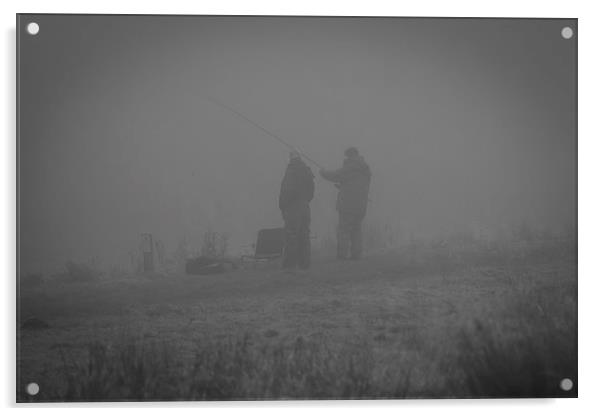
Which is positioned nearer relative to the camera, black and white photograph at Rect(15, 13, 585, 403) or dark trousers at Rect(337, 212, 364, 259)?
black and white photograph at Rect(15, 13, 585, 403)

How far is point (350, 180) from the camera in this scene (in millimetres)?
4602

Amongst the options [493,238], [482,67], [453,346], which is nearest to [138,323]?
[453,346]

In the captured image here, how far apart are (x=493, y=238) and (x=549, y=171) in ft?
1.96

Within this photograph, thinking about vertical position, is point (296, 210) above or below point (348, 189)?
below

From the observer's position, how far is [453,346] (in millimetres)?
4324

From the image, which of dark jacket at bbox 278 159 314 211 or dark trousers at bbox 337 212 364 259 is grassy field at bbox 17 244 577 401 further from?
dark jacket at bbox 278 159 314 211

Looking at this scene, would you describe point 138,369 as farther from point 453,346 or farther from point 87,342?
point 453,346

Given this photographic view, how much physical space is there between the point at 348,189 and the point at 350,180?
0.21ft

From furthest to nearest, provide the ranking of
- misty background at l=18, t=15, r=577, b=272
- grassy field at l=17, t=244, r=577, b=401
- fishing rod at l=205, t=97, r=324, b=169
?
fishing rod at l=205, t=97, r=324, b=169
misty background at l=18, t=15, r=577, b=272
grassy field at l=17, t=244, r=577, b=401

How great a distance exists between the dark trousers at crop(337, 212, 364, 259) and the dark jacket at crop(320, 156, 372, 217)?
4 cm

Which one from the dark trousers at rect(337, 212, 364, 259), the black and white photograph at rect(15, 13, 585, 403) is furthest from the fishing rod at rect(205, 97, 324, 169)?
the dark trousers at rect(337, 212, 364, 259)

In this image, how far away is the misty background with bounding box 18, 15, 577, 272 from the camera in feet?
14.8
